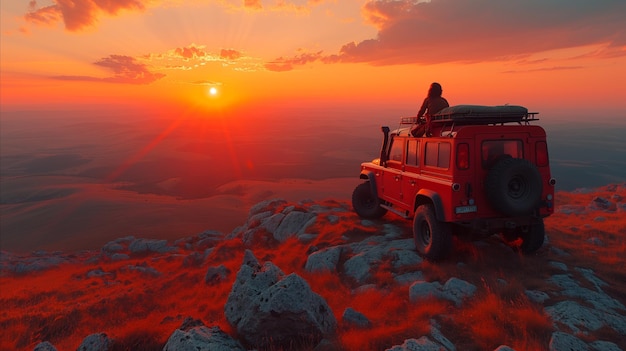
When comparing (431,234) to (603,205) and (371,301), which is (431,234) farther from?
(603,205)

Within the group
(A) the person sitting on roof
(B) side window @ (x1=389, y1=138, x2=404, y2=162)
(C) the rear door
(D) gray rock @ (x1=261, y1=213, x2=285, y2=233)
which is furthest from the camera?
(D) gray rock @ (x1=261, y1=213, x2=285, y2=233)

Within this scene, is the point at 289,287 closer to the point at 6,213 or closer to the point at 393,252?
the point at 393,252

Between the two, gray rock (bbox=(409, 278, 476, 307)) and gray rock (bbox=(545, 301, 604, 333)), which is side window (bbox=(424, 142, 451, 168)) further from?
gray rock (bbox=(545, 301, 604, 333))

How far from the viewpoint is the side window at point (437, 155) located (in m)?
7.21

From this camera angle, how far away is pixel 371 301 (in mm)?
6449

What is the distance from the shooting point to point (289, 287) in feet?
16.0

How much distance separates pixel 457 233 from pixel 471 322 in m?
3.46

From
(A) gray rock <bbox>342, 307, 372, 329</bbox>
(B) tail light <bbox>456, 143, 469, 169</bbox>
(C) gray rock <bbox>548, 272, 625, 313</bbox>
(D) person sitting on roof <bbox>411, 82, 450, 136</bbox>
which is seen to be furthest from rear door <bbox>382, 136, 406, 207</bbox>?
(A) gray rock <bbox>342, 307, 372, 329</bbox>

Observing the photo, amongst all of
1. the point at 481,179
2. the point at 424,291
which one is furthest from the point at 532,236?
the point at 424,291

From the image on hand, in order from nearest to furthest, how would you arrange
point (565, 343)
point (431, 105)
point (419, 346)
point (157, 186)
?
point (419, 346), point (565, 343), point (431, 105), point (157, 186)

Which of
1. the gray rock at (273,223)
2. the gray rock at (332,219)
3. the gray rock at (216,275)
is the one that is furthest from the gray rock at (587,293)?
the gray rock at (273,223)

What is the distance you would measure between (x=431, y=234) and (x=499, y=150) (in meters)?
2.37

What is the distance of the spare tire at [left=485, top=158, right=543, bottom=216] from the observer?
6.64 meters

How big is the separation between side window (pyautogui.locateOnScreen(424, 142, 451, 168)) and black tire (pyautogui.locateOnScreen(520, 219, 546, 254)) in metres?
2.69
